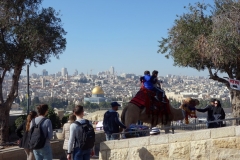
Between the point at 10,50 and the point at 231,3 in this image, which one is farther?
the point at 231,3

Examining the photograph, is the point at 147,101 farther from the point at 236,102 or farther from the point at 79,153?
the point at 236,102

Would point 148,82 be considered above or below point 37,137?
above

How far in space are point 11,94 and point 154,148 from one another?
1002 centimetres

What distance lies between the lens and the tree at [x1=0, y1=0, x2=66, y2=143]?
1648cm

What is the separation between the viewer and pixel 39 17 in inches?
686

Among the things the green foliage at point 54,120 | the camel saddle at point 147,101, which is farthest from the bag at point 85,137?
the green foliage at point 54,120

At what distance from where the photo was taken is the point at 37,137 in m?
7.57

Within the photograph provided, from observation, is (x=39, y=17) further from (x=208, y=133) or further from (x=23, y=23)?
(x=208, y=133)

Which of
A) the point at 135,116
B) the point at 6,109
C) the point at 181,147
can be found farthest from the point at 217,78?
the point at 181,147

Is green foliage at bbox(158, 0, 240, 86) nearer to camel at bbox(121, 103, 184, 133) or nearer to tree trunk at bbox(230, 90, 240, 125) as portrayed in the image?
tree trunk at bbox(230, 90, 240, 125)

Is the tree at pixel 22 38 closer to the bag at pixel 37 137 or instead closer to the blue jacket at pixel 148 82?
the blue jacket at pixel 148 82

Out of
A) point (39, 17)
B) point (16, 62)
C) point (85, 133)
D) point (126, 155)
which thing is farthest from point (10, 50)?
point (85, 133)

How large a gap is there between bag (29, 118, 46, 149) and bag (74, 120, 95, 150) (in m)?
0.69

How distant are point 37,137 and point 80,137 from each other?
838mm
